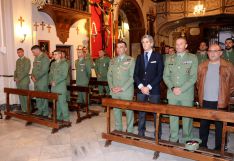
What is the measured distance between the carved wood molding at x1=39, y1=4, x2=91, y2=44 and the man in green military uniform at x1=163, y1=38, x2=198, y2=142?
4371mm

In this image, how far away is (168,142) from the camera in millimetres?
3387

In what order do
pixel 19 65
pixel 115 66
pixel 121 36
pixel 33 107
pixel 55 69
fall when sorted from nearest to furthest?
pixel 115 66 → pixel 55 69 → pixel 19 65 → pixel 33 107 → pixel 121 36

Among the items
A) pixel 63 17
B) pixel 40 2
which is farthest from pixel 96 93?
pixel 40 2

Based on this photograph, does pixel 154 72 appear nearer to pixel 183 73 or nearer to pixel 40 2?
pixel 183 73

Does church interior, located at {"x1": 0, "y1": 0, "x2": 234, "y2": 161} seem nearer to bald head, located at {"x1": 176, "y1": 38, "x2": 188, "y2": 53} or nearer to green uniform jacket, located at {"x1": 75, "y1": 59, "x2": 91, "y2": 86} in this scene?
green uniform jacket, located at {"x1": 75, "y1": 59, "x2": 91, "y2": 86}

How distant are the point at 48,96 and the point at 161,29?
11.3 meters

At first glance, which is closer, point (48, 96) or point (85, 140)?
point (85, 140)

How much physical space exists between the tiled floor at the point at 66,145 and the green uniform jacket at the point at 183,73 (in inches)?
35.0

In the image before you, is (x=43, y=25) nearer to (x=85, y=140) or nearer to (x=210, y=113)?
(x=85, y=140)

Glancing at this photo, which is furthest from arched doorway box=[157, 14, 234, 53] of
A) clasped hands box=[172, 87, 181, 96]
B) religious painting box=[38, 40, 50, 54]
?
clasped hands box=[172, 87, 181, 96]

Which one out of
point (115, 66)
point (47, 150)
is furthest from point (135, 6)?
point (47, 150)

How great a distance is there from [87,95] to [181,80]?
256 cm

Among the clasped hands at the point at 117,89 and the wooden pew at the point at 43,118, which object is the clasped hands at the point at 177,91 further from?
the wooden pew at the point at 43,118

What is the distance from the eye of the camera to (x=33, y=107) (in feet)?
20.6
